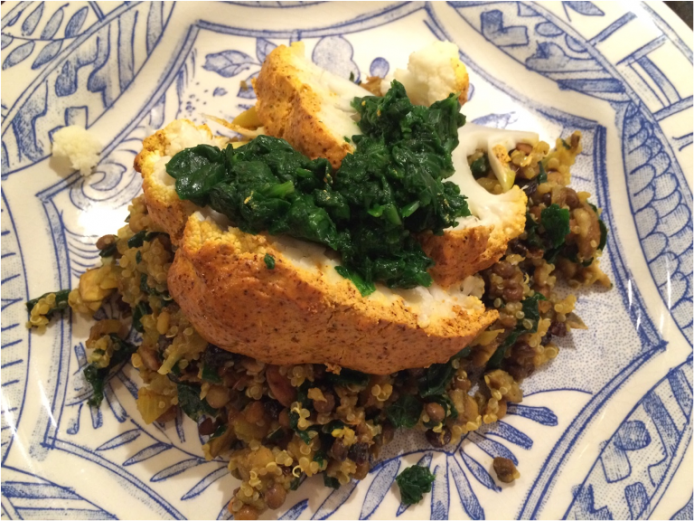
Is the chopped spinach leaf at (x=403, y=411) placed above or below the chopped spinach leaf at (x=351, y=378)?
below

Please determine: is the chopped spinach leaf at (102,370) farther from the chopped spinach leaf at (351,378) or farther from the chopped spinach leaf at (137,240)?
the chopped spinach leaf at (351,378)

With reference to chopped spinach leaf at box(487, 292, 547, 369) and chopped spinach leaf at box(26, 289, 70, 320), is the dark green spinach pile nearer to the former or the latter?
chopped spinach leaf at box(487, 292, 547, 369)

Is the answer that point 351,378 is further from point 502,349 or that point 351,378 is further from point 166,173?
point 166,173

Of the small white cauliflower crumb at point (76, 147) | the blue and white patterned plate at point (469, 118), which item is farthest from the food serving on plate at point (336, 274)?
the small white cauliflower crumb at point (76, 147)

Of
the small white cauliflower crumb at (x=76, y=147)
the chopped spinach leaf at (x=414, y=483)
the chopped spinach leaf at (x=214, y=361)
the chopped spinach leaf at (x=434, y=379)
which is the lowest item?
the chopped spinach leaf at (x=414, y=483)

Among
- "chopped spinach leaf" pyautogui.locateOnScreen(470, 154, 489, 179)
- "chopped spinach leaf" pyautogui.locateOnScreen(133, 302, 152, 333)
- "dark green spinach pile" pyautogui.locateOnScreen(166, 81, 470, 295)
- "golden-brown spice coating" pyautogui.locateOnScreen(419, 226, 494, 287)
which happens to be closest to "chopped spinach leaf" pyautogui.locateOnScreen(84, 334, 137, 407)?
"chopped spinach leaf" pyautogui.locateOnScreen(133, 302, 152, 333)
